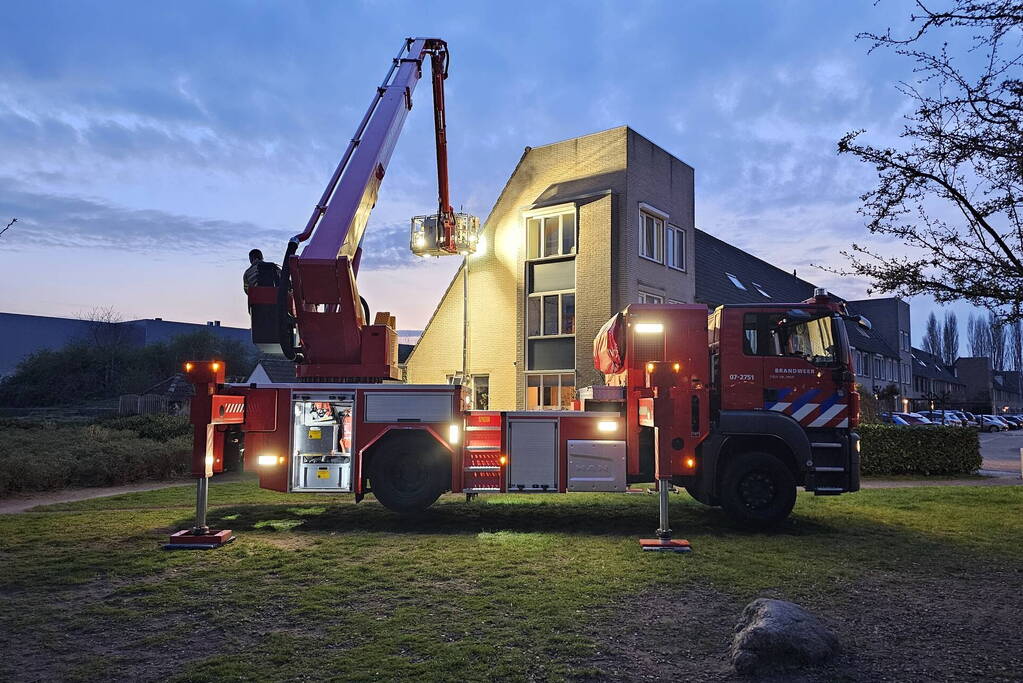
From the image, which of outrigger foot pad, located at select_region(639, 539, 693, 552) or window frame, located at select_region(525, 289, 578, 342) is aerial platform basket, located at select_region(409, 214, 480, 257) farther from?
outrigger foot pad, located at select_region(639, 539, 693, 552)

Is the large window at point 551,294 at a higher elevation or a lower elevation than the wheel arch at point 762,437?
higher

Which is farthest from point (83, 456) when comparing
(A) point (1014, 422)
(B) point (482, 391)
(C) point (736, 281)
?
(A) point (1014, 422)

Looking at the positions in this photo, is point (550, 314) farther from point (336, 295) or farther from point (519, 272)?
point (336, 295)

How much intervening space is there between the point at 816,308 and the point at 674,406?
262 centimetres

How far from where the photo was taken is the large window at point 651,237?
21656mm

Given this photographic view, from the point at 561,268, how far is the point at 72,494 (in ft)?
47.0

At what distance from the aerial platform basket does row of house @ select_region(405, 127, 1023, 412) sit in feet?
8.25

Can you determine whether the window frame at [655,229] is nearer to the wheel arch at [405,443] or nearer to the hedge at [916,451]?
the hedge at [916,451]

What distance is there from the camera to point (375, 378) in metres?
10.2

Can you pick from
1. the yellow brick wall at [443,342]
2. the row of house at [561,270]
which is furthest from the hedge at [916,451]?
the yellow brick wall at [443,342]

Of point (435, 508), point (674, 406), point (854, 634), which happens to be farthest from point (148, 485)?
point (854, 634)

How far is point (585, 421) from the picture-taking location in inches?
379

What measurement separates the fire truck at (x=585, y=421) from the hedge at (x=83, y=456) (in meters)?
6.98

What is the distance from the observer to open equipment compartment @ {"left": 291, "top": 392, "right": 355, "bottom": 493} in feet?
31.1
